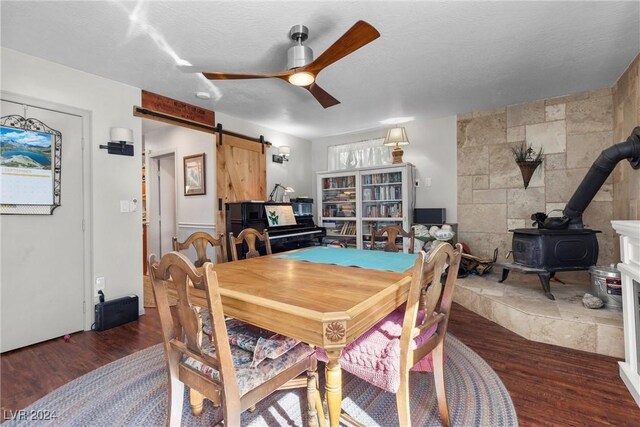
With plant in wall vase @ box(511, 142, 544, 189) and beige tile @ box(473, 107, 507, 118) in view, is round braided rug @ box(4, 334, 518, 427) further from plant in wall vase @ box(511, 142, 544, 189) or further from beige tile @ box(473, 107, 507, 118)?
beige tile @ box(473, 107, 507, 118)

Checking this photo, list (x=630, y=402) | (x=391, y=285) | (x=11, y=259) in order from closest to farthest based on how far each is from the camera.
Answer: (x=391, y=285)
(x=630, y=402)
(x=11, y=259)

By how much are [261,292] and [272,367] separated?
30cm

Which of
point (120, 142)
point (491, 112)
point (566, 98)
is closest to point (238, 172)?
point (120, 142)

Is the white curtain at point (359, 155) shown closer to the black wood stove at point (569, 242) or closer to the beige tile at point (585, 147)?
the beige tile at point (585, 147)

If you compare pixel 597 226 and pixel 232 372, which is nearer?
pixel 232 372

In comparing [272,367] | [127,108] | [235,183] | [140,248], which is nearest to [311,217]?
[235,183]

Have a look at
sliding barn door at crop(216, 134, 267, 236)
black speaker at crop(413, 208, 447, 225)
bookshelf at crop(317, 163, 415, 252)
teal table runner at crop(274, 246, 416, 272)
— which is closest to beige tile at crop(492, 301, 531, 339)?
teal table runner at crop(274, 246, 416, 272)

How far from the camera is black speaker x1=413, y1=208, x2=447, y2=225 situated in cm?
406

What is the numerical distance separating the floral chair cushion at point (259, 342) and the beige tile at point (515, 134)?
12.5ft

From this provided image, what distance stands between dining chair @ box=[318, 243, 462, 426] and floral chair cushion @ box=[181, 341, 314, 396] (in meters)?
0.15

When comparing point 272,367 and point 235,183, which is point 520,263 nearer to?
point 272,367

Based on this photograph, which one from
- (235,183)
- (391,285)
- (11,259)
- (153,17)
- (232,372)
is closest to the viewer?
(232,372)

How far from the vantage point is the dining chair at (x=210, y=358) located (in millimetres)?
966

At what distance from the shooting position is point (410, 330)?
3.75 feet
